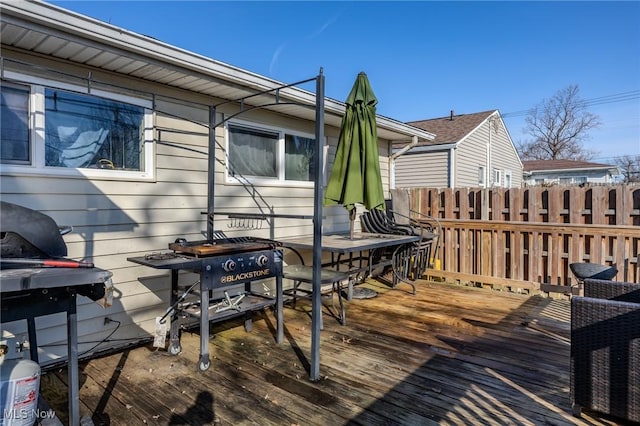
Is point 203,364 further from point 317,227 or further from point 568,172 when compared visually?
point 568,172

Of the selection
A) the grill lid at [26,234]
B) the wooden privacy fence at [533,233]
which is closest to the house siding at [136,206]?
the grill lid at [26,234]

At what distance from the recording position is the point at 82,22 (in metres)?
2.44

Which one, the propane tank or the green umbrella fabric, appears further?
the green umbrella fabric

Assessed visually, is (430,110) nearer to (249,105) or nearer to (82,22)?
(249,105)

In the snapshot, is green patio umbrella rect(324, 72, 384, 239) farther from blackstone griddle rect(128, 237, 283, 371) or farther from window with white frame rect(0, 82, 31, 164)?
window with white frame rect(0, 82, 31, 164)

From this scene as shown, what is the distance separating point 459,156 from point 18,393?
11.5 metres

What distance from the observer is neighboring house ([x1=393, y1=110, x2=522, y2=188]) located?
11.2 metres

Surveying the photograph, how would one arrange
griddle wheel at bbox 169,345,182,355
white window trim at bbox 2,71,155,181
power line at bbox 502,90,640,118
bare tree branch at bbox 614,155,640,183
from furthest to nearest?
bare tree branch at bbox 614,155,640,183 < power line at bbox 502,90,640,118 < griddle wheel at bbox 169,345,182,355 < white window trim at bbox 2,71,155,181

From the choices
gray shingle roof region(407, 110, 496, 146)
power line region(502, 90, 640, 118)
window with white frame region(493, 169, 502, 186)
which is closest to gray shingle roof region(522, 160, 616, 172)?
power line region(502, 90, 640, 118)

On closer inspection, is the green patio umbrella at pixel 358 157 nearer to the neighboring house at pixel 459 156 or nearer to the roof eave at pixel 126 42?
the roof eave at pixel 126 42

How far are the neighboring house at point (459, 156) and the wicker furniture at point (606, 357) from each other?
7.69m

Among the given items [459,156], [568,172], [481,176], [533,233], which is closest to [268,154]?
[533,233]

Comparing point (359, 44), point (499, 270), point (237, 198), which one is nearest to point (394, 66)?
point (359, 44)

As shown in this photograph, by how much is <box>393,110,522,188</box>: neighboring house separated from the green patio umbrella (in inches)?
219
